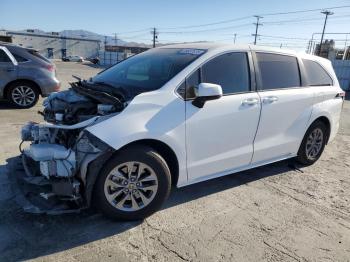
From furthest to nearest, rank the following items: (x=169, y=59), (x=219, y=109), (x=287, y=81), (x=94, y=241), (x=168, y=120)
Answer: (x=287, y=81) < (x=169, y=59) < (x=219, y=109) < (x=168, y=120) < (x=94, y=241)

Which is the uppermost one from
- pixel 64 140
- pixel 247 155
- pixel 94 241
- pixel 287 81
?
pixel 287 81

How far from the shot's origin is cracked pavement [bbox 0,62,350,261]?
3115 mm

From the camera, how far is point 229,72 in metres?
4.17

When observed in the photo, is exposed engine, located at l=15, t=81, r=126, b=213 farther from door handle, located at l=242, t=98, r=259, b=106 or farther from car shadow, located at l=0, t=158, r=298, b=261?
door handle, located at l=242, t=98, r=259, b=106

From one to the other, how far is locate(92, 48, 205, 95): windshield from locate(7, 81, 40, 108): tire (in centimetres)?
497

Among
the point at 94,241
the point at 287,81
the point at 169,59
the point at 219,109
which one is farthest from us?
the point at 287,81

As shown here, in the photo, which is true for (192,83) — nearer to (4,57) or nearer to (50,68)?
(50,68)

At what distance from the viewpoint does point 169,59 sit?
4.20 m

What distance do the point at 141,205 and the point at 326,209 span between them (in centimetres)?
226

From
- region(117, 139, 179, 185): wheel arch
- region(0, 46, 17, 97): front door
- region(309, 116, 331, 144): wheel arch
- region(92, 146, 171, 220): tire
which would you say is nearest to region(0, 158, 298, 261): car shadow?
region(92, 146, 171, 220): tire

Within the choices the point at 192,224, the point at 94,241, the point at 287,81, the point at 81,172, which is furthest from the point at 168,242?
the point at 287,81

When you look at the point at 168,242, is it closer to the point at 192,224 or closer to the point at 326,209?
the point at 192,224

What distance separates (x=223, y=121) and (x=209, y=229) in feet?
3.92

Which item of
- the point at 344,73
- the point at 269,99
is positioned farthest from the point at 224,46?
the point at 344,73
